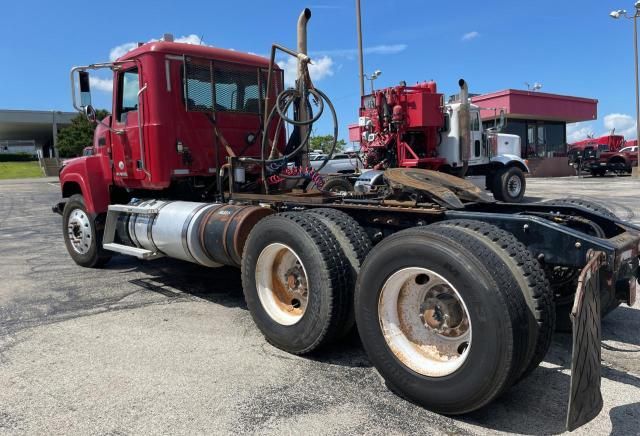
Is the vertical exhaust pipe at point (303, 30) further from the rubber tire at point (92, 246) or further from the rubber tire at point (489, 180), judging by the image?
the rubber tire at point (489, 180)

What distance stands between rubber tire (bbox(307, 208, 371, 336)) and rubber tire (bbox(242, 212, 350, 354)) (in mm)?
36

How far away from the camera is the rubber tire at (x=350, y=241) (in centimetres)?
365

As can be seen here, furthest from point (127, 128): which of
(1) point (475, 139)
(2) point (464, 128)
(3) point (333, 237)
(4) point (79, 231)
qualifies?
(1) point (475, 139)

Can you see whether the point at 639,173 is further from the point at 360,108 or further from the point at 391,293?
the point at 391,293

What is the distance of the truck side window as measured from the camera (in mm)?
6102

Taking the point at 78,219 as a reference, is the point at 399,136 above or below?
above

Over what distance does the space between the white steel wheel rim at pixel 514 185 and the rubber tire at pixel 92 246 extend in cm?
1074

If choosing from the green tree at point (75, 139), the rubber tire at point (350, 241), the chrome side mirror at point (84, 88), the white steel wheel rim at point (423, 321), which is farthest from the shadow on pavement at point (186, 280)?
the green tree at point (75, 139)

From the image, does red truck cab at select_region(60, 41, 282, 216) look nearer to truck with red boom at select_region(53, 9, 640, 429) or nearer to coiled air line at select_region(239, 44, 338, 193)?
truck with red boom at select_region(53, 9, 640, 429)

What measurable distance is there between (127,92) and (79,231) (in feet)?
6.96

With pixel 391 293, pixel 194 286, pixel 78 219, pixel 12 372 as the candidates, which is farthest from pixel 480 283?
pixel 78 219

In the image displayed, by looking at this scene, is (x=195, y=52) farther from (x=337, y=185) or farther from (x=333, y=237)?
(x=333, y=237)

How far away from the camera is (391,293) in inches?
127

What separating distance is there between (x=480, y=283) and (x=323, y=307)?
122cm
